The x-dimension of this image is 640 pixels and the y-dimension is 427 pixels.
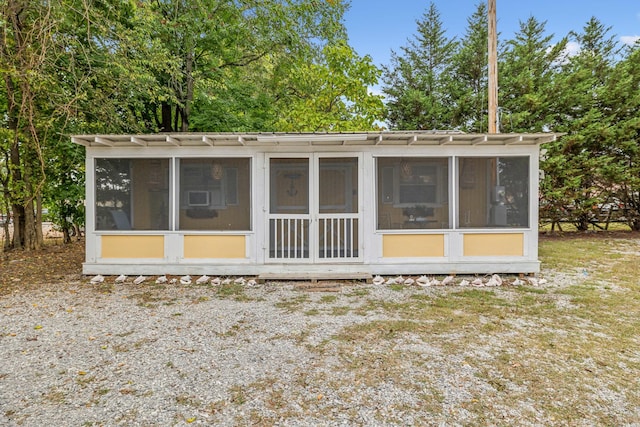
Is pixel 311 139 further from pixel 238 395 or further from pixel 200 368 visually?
pixel 238 395

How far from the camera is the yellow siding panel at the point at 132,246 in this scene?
535 cm

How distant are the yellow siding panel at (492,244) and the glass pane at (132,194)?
4.81 metres

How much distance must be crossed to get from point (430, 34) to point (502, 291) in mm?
13803

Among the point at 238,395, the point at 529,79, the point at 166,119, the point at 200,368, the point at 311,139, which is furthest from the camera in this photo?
the point at 529,79

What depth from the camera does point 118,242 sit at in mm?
5352

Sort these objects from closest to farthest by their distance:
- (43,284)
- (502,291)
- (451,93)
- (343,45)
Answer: (502,291) → (43,284) → (343,45) → (451,93)

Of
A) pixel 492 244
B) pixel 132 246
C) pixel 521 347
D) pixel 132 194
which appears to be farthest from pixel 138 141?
pixel 492 244

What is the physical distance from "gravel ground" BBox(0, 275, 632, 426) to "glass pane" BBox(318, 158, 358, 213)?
5.31ft

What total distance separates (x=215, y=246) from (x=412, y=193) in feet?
10.6

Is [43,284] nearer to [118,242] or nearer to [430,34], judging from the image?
[118,242]

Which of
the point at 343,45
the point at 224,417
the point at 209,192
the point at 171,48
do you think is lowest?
the point at 224,417

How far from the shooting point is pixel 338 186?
539cm

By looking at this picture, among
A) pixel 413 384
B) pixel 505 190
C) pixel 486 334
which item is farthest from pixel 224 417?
pixel 505 190

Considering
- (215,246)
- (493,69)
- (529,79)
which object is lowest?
(215,246)
